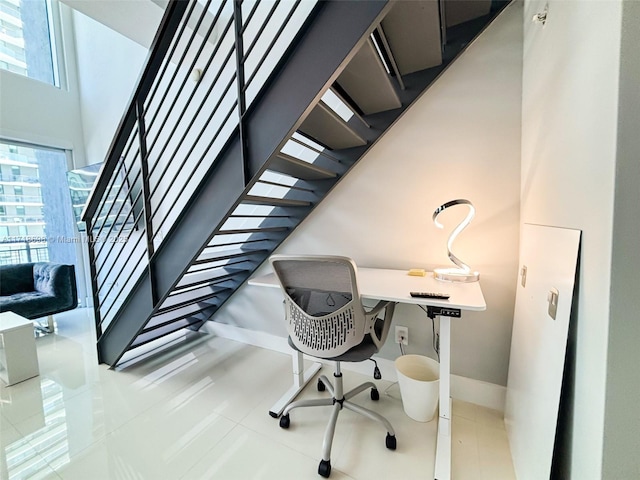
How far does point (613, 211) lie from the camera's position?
0.60 meters

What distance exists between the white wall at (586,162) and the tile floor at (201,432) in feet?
2.63

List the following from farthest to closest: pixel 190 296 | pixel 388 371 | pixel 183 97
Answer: pixel 183 97 < pixel 190 296 < pixel 388 371

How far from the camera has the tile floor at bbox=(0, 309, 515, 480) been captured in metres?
1.25

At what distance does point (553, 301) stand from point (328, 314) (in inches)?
33.7

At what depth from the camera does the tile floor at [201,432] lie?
4.11 feet

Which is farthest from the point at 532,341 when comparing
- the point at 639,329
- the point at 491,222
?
the point at 491,222

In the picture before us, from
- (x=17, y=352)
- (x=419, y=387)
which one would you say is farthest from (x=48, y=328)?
(x=419, y=387)

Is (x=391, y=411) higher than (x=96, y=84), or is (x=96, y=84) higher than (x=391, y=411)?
(x=96, y=84)

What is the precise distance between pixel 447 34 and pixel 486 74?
313 mm

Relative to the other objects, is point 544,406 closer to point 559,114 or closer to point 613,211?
point 613,211

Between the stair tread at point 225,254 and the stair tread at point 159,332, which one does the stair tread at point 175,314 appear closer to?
the stair tread at point 159,332

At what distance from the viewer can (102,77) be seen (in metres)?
3.54

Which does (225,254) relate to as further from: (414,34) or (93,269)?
(414,34)

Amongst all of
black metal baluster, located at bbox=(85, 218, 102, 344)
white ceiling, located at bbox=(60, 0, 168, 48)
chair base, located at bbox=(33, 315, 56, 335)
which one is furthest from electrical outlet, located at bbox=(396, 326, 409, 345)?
chair base, located at bbox=(33, 315, 56, 335)
